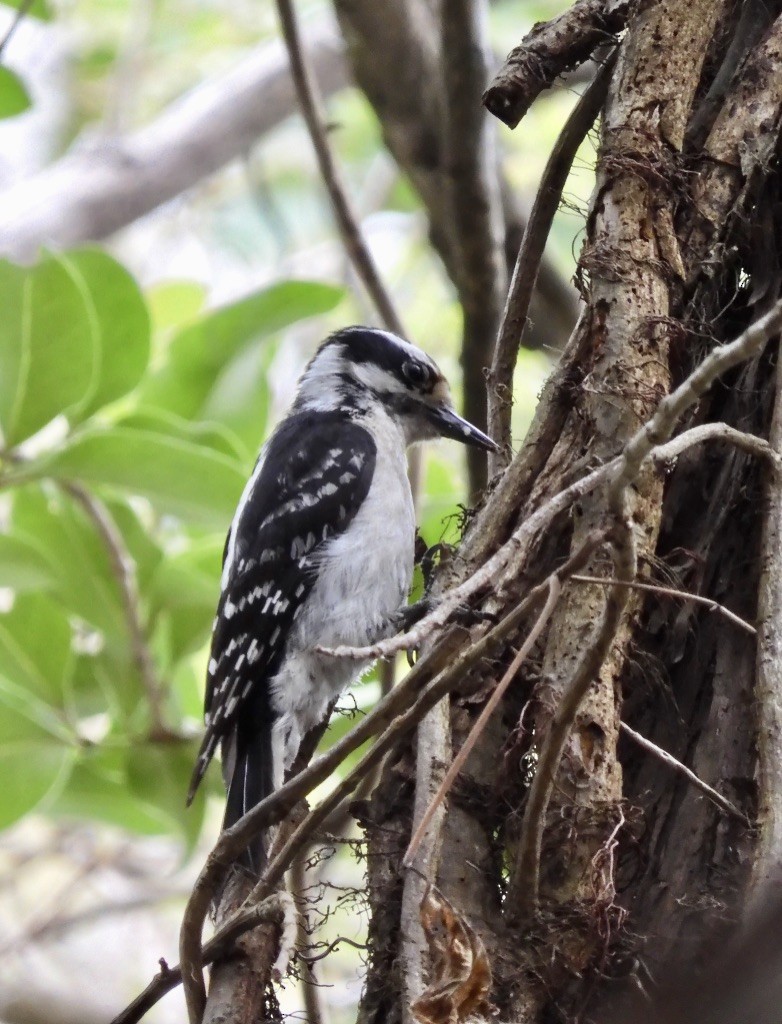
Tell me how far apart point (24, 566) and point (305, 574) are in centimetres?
65

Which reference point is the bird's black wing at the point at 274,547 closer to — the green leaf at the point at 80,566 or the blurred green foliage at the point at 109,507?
the blurred green foliage at the point at 109,507

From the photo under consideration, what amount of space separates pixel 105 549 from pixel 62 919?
103 inches

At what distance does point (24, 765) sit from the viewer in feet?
9.32

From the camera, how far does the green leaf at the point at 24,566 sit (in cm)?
287

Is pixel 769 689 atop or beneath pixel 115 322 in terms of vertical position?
beneath

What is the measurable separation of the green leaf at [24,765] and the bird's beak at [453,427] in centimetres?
122

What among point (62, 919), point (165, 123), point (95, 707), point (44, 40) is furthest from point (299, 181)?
point (95, 707)

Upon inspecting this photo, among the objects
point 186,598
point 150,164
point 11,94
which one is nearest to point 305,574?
point 186,598

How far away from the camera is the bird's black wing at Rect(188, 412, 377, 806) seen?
284 cm

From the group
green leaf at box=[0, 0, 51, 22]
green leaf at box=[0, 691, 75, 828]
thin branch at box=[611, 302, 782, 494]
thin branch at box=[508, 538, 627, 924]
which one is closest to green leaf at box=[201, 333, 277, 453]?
green leaf at box=[0, 691, 75, 828]

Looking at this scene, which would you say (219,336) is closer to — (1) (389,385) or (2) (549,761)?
(1) (389,385)

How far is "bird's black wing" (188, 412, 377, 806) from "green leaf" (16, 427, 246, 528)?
18 cm

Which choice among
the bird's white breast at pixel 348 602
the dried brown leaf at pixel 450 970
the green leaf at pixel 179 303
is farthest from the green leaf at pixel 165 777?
the dried brown leaf at pixel 450 970

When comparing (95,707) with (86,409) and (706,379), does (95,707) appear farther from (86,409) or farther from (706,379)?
(706,379)
